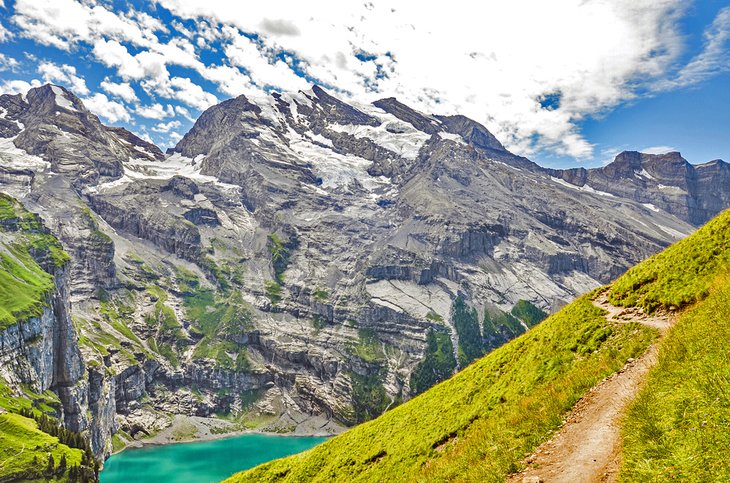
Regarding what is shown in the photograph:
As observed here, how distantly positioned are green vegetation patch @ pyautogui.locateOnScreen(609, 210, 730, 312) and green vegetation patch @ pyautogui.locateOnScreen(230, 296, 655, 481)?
1.63m

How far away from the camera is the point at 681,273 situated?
17.0m

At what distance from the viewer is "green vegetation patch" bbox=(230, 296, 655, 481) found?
1356cm

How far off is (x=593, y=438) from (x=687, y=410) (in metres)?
2.90

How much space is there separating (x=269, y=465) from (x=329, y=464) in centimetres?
553

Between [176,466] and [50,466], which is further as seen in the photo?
[176,466]

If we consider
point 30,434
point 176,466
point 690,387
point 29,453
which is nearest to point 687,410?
point 690,387

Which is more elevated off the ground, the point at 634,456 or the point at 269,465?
the point at 634,456

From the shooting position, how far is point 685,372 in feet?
36.0

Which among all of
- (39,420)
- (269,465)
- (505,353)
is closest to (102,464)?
(39,420)

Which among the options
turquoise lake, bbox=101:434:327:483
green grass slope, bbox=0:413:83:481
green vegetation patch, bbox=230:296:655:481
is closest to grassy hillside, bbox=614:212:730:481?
green vegetation patch, bbox=230:296:655:481

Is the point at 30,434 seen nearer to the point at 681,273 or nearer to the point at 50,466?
the point at 50,466

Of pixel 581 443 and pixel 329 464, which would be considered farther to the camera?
pixel 329 464

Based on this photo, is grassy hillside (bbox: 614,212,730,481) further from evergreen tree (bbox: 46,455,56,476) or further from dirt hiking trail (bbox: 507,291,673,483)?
evergreen tree (bbox: 46,455,56,476)

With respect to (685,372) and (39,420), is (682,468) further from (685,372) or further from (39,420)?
(39,420)
